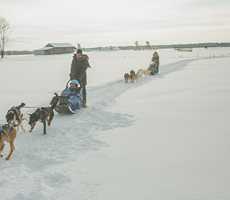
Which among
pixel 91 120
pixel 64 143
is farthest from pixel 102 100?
pixel 64 143

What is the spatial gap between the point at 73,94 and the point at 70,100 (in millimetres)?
155

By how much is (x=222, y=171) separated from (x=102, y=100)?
593 centimetres

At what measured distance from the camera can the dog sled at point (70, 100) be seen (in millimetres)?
7730

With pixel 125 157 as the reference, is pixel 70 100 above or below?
above

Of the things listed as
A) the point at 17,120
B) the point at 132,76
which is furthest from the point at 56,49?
the point at 17,120

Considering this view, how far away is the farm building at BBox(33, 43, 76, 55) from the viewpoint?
7138 cm

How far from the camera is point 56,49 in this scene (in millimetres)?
72750

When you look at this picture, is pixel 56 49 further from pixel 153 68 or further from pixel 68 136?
pixel 68 136

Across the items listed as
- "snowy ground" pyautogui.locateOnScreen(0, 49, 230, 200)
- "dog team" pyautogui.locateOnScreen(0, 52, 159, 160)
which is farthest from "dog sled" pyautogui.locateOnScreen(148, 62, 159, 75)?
"dog team" pyautogui.locateOnScreen(0, 52, 159, 160)

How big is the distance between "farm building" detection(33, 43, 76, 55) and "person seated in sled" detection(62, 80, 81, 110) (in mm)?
64167

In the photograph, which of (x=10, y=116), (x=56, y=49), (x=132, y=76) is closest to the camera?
(x=10, y=116)

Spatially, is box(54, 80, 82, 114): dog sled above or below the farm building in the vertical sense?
below

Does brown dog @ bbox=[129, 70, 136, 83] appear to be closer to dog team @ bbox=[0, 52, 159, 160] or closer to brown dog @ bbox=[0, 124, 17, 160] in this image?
dog team @ bbox=[0, 52, 159, 160]

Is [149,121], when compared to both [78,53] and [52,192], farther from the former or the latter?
[52,192]
